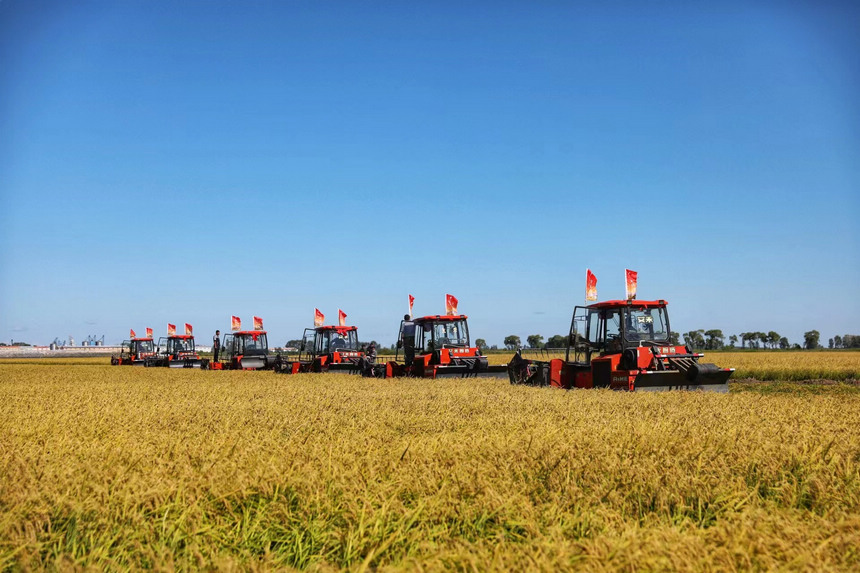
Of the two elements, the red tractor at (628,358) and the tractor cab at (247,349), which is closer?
the red tractor at (628,358)

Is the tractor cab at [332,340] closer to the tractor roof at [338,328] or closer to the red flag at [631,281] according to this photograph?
the tractor roof at [338,328]

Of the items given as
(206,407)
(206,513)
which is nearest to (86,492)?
(206,513)

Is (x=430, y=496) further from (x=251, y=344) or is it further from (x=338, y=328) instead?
(x=251, y=344)

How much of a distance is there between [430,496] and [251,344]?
100ft

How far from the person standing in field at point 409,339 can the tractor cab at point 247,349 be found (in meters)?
11.6

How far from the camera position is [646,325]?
51.9 ft

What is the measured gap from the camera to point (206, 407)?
8.59 metres

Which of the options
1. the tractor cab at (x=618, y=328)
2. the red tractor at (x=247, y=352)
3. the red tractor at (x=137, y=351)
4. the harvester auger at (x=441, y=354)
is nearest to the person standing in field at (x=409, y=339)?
the harvester auger at (x=441, y=354)

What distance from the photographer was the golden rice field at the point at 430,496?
10.1ft

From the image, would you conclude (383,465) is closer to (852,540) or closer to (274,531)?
(274,531)

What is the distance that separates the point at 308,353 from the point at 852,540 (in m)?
26.3

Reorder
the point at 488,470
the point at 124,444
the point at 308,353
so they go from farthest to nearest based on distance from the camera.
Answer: the point at 308,353 → the point at 124,444 → the point at 488,470

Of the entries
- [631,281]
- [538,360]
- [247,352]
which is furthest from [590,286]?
[247,352]

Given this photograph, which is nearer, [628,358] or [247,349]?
[628,358]
